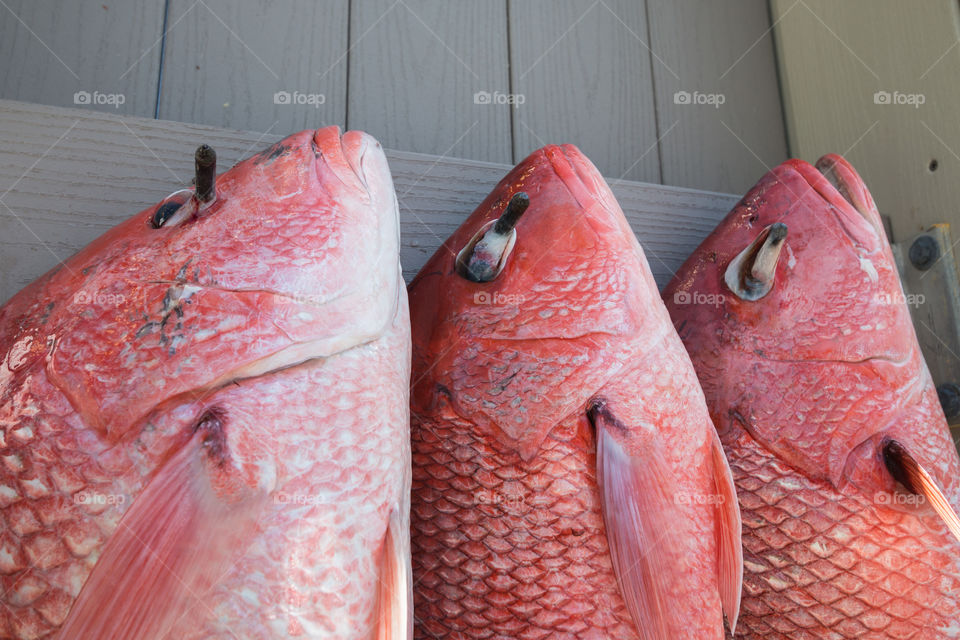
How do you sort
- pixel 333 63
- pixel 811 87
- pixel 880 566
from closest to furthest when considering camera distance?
pixel 880 566
pixel 333 63
pixel 811 87

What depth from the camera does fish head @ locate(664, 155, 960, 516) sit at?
49.1 inches

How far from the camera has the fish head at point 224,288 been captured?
2.96ft

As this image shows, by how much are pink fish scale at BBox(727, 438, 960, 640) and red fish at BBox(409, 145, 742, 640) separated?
18 cm

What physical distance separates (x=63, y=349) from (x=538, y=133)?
145cm

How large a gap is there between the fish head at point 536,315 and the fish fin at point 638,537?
111mm

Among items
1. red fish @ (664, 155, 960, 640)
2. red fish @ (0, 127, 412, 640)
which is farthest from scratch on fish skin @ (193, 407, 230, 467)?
red fish @ (664, 155, 960, 640)

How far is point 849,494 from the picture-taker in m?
1.23

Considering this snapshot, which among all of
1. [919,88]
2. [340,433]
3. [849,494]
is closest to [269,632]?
[340,433]

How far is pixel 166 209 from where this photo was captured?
1072mm

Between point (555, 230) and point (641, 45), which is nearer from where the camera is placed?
point (555, 230)

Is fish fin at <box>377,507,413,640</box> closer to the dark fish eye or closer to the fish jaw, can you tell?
the dark fish eye

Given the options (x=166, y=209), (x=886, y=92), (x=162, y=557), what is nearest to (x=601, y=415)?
(x=162, y=557)

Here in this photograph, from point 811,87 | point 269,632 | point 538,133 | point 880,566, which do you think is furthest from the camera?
point 811,87

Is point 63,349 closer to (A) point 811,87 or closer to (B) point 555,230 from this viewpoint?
(B) point 555,230
